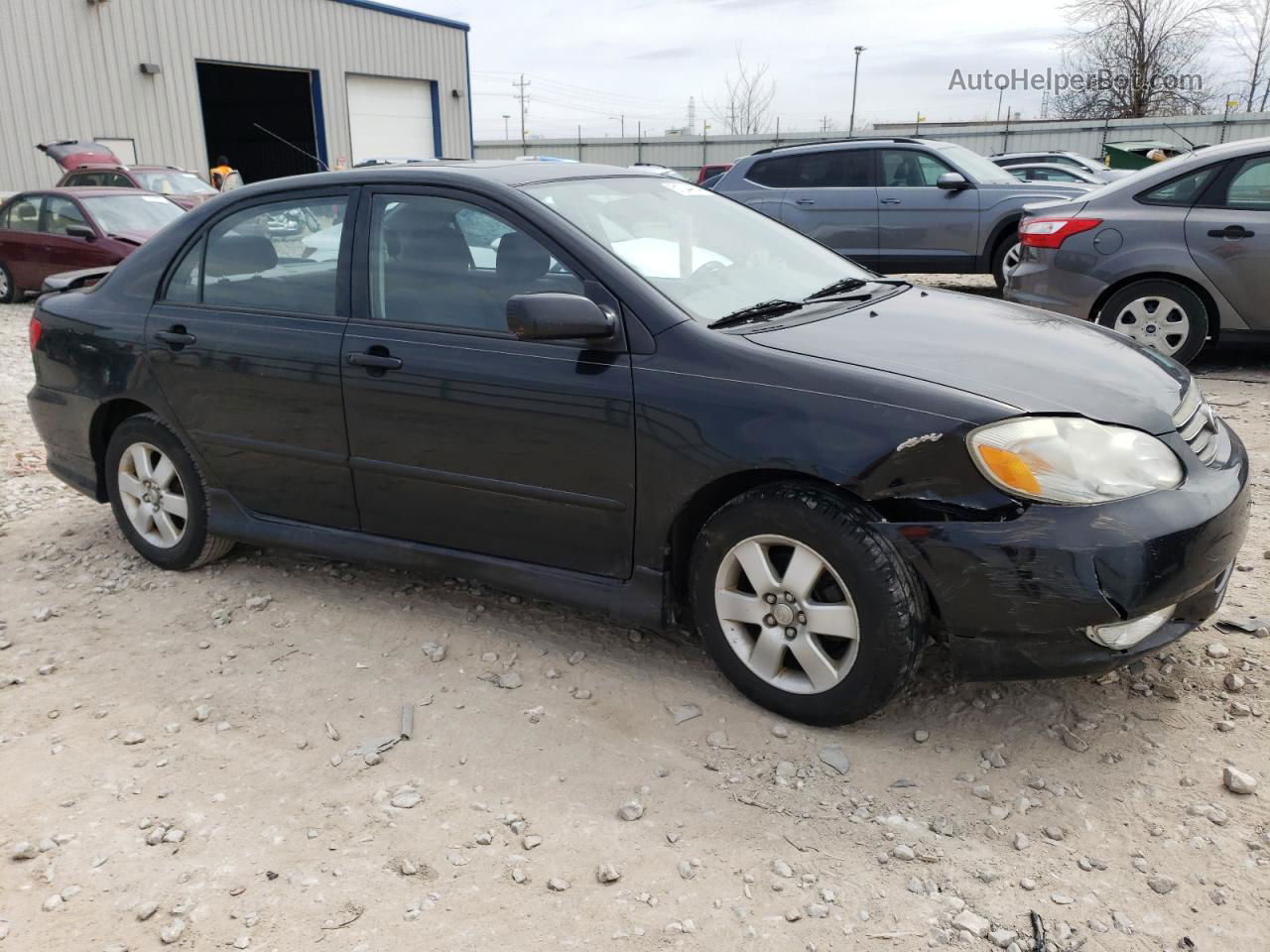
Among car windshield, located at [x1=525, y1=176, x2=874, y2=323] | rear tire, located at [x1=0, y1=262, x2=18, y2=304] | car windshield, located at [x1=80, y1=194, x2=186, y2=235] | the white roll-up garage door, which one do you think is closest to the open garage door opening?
the white roll-up garage door

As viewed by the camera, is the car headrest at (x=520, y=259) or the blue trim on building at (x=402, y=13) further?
the blue trim on building at (x=402, y=13)

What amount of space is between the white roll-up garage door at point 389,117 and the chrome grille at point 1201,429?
984 inches

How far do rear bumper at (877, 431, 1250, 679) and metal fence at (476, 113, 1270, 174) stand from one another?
24.5 meters

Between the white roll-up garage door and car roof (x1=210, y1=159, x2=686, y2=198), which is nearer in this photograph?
car roof (x1=210, y1=159, x2=686, y2=198)

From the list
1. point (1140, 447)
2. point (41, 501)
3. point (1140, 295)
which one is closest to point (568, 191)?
point (1140, 447)

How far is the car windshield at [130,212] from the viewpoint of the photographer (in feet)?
38.4

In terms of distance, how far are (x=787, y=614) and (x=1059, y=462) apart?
83 centimetres

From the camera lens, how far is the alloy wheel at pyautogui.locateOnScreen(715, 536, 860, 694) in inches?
109

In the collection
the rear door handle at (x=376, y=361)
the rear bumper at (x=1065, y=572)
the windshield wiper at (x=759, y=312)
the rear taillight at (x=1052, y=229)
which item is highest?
the rear taillight at (x=1052, y=229)

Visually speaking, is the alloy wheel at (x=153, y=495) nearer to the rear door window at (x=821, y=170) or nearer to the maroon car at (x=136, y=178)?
the rear door window at (x=821, y=170)

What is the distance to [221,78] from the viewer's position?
29406mm

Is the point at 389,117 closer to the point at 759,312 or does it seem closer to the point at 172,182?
the point at 172,182

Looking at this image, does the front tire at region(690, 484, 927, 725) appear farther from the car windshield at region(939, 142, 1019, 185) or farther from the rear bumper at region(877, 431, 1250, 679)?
the car windshield at region(939, 142, 1019, 185)

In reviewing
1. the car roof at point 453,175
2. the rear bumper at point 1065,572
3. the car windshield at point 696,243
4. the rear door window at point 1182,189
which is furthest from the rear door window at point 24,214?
the rear bumper at point 1065,572
